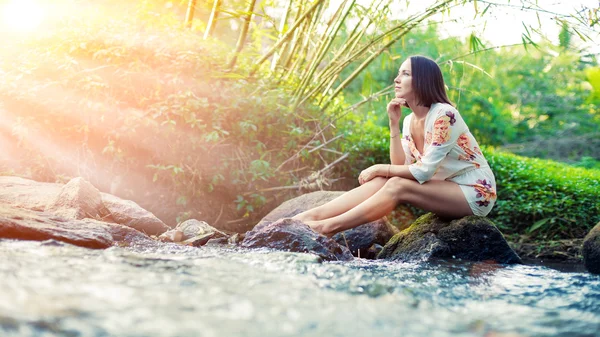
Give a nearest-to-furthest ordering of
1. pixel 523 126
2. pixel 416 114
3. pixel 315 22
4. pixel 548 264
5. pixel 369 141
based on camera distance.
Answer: pixel 416 114
pixel 548 264
pixel 315 22
pixel 369 141
pixel 523 126

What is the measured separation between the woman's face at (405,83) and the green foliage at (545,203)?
2.05 metres

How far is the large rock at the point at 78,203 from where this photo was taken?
3.78m

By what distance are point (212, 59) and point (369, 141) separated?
170 cm

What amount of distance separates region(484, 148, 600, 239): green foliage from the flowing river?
7.75 feet

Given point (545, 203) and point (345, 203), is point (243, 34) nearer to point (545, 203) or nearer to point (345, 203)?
point (345, 203)

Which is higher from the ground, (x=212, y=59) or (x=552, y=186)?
(x=212, y=59)

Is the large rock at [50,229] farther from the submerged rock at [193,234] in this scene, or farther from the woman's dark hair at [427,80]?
the woman's dark hair at [427,80]

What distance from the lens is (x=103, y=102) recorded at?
15.4ft

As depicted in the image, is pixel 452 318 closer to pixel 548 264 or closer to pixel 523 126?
pixel 548 264

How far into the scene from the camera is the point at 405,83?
3633 mm

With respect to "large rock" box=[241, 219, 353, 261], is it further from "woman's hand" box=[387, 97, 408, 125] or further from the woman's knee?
"woman's hand" box=[387, 97, 408, 125]

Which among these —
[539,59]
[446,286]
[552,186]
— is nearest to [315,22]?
[552,186]

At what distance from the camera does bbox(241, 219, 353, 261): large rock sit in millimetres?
3285

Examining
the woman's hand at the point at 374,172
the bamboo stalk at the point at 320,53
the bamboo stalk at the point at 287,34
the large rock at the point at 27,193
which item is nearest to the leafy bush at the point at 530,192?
the bamboo stalk at the point at 320,53
